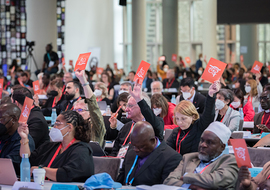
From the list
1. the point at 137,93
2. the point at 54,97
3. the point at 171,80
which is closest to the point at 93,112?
the point at 137,93

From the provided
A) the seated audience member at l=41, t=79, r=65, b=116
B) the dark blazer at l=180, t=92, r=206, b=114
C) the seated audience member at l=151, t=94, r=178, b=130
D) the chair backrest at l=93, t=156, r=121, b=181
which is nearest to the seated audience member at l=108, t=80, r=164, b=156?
the chair backrest at l=93, t=156, r=121, b=181

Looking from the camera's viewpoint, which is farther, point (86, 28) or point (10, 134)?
point (86, 28)

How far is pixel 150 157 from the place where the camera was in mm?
3520

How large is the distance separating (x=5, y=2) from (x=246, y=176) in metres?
21.1

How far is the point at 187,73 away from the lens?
50.9ft

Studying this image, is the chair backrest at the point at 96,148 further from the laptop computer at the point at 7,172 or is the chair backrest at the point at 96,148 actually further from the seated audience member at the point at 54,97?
the seated audience member at the point at 54,97

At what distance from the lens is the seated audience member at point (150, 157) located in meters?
3.46

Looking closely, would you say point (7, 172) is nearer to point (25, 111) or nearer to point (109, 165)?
point (25, 111)

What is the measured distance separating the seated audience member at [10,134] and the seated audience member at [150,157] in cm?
120

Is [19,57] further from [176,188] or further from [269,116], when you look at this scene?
[176,188]

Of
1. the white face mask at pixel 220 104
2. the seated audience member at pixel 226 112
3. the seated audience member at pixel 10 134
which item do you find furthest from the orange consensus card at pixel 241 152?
the white face mask at pixel 220 104

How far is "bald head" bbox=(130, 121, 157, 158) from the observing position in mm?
3449

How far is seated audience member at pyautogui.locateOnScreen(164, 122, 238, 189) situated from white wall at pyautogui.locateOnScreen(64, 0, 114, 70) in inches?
558

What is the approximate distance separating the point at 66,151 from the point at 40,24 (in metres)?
14.6
